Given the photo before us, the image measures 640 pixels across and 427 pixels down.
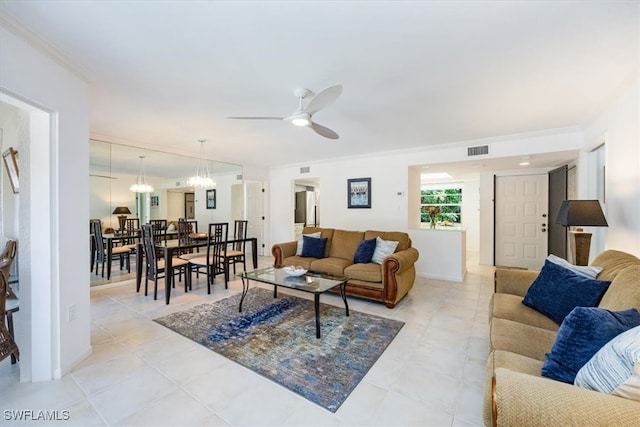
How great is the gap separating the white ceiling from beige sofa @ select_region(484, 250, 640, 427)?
→ 1.62 metres

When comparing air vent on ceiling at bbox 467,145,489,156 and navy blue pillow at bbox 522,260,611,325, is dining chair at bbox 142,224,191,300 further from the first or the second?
air vent on ceiling at bbox 467,145,489,156

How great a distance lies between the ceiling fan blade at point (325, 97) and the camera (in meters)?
2.11

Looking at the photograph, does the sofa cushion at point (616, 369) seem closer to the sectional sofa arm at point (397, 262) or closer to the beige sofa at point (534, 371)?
the beige sofa at point (534, 371)

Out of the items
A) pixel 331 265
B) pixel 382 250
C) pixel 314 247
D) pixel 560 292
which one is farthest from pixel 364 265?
pixel 560 292

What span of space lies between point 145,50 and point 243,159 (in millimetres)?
4194

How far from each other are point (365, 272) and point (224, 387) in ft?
7.18

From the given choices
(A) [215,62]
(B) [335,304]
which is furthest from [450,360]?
(A) [215,62]

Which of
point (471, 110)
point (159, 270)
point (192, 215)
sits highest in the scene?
point (471, 110)

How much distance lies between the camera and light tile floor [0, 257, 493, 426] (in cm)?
165

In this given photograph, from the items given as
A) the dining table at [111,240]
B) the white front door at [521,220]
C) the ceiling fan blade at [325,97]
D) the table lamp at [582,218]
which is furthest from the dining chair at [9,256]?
the white front door at [521,220]

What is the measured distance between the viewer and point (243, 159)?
20.2 feet

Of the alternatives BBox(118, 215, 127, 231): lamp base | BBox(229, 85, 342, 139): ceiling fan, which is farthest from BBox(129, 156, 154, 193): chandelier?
BBox(229, 85, 342, 139): ceiling fan

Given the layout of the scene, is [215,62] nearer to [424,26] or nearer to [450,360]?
[424,26]

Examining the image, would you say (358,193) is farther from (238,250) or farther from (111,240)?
(111,240)
